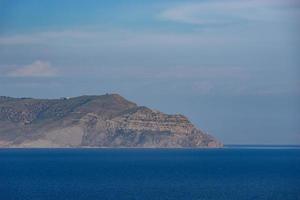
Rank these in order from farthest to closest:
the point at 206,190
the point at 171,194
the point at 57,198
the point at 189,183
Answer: the point at 189,183, the point at 206,190, the point at 171,194, the point at 57,198

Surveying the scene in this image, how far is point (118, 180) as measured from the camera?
11431 cm

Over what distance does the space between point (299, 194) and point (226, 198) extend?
8.16 metres

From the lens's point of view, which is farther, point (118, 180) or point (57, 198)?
point (118, 180)

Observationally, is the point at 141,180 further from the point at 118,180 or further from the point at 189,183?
the point at 189,183

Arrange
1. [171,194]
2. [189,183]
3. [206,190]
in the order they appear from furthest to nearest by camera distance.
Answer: [189,183]
[206,190]
[171,194]

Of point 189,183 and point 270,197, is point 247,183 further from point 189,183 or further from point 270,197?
point 270,197

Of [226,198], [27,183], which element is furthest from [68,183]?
[226,198]

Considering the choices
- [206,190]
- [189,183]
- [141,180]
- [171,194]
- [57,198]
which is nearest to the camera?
[57,198]

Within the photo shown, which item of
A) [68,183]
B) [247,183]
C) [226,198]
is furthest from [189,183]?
[226,198]

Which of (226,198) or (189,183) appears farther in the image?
(189,183)

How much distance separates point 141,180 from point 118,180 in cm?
339

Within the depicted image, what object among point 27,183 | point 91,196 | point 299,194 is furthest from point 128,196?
point 27,183

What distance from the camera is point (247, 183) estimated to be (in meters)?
106

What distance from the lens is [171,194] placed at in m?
87.1
